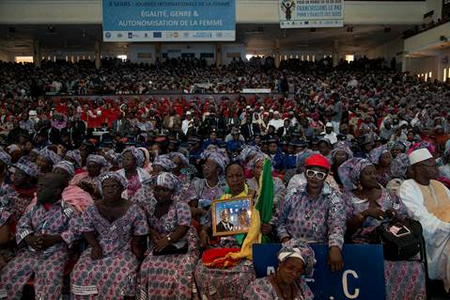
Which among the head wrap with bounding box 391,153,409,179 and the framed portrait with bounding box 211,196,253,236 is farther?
the head wrap with bounding box 391,153,409,179

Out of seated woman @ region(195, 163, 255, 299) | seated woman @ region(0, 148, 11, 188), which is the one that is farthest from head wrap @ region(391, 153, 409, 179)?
seated woman @ region(0, 148, 11, 188)

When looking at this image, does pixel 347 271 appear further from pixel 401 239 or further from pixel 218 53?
pixel 218 53

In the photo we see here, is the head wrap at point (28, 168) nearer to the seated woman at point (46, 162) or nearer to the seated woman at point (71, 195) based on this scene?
the seated woman at point (71, 195)

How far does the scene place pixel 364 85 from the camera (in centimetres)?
2238

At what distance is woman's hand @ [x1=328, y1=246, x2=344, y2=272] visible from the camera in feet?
10.6

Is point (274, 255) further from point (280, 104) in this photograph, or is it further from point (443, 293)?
point (280, 104)

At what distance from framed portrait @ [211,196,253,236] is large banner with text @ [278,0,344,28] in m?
15.7

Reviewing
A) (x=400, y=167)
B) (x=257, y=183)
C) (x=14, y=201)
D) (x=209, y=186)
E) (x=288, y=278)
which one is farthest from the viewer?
(x=400, y=167)

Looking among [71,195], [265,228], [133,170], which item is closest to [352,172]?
[265,228]

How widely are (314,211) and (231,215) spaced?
69 cm

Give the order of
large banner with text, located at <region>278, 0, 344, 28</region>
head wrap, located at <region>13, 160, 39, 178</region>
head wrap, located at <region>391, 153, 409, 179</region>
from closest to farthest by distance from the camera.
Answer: head wrap, located at <region>13, 160, 39, 178</region>
head wrap, located at <region>391, 153, 409, 179</region>
large banner with text, located at <region>278, 0, 344, 28</region>

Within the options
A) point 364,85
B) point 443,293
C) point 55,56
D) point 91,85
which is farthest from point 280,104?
point 55,56

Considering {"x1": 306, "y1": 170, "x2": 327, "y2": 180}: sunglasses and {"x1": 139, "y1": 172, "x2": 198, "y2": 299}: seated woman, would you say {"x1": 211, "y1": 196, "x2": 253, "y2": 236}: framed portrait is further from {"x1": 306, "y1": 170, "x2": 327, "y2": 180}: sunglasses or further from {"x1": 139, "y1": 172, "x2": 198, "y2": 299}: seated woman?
{"x1": 306, "y1": 170, "x2": 327, "y2": 180}: sunglasses

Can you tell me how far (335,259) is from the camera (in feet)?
10.6
